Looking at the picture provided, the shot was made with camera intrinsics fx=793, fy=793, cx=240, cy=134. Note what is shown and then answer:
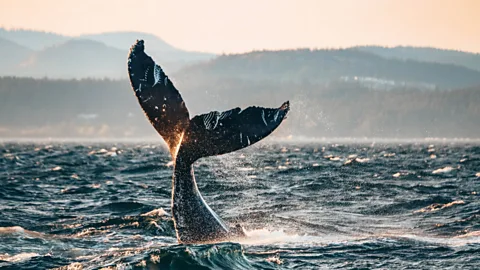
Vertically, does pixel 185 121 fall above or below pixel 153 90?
below

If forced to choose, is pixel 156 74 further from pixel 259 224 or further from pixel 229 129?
pixel 259 224

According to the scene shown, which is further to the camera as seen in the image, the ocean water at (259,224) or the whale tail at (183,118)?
the ocean water at (259,224)

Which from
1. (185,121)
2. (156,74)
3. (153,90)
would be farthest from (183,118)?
(156,74)

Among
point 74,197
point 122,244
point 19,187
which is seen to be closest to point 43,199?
point 74,197

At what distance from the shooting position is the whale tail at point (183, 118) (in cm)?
1120

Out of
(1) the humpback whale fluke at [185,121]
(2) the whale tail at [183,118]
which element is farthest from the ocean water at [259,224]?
(2) the whale tail at [183,118]

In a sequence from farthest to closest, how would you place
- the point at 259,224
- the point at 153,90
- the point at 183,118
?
1. the point at 259,224
2. the point at 183,118
3. the point at 153,90

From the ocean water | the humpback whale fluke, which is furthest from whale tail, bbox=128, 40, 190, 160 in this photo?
→ the ocean water

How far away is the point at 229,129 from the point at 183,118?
75 cm

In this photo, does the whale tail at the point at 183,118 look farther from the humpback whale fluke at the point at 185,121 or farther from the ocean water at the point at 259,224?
the ocean water at the point at 259,224

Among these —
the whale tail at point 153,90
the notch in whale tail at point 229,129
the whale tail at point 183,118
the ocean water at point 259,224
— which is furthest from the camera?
the ocean water at point 259,224

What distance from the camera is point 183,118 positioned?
11.6m

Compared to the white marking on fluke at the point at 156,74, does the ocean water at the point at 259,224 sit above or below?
below

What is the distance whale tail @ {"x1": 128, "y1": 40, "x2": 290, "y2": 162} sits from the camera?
11.2 meters
